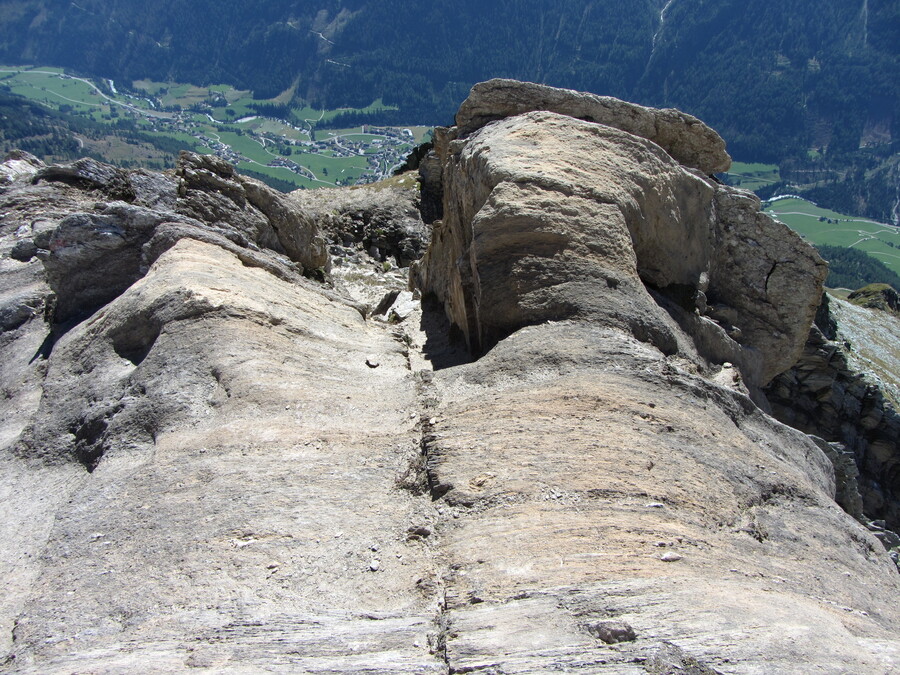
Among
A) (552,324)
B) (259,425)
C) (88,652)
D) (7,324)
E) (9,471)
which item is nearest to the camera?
(88,652)

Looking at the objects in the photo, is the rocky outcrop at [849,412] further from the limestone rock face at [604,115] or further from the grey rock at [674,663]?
the grey rock at [674,663]

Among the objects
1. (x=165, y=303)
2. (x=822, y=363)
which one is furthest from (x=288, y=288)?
(x=822, y=363)

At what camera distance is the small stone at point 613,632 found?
7961mm

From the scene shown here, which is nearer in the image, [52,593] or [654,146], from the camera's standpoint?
[52,593]

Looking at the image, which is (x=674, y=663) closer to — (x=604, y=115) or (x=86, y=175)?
(x=604, y=115)

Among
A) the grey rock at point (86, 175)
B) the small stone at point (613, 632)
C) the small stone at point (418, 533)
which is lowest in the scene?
the small stone at point (418, 533)

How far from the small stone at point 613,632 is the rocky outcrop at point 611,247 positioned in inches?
333

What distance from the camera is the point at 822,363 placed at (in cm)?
3269

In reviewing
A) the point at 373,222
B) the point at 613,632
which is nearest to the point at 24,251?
the point at 613,632

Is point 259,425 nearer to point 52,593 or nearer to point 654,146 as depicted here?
point 52,593

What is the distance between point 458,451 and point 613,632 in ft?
15.8

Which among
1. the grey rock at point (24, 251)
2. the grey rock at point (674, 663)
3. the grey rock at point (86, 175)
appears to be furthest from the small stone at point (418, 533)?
the grey rock at point (86, 175)

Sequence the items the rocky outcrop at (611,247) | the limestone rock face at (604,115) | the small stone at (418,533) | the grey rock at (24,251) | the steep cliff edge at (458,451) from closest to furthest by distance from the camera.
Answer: the steep cliff edge at (458,451) < the small stone at (418,533) < the rocky outcrop at (611,247) < the grey rock at (24,251) < the limestone rock face at (604,115)

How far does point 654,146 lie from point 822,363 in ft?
62.8
